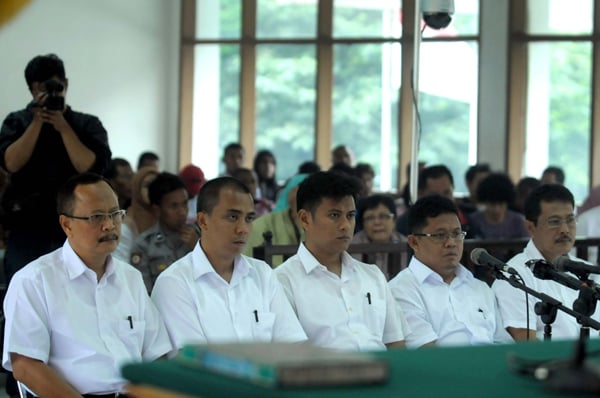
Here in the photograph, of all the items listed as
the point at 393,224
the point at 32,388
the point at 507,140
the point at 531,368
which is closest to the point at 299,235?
the point at 393,224

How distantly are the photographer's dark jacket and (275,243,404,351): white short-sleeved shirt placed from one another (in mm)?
893

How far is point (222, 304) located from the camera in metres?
3.52

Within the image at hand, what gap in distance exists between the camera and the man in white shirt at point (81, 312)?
312 centimetres

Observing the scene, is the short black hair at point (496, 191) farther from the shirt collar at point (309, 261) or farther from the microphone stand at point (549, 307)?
the microphone stand at point (549, 307)

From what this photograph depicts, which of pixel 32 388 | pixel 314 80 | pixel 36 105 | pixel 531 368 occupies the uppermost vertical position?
pixel 314 80

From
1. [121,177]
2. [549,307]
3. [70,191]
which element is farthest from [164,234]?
[549,307]

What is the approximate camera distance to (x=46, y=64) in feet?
13.8

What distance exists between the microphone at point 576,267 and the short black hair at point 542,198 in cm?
129

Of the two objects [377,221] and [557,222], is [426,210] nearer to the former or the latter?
[557,222]

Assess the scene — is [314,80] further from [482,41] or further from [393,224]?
[393,224]

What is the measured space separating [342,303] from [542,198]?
3.54ft

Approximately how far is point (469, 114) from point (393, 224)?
581 cm

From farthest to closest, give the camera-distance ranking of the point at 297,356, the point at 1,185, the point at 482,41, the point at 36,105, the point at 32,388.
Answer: the point at 482,41
the point at 1,185
the point at 36,105
the point at 32,388
the point at 297,356

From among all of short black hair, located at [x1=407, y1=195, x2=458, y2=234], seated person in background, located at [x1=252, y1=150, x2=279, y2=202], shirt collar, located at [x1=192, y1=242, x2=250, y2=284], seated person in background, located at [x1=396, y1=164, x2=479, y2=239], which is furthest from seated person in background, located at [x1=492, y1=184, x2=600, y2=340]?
seated person in background, located at [x1=252, y1=150, x2=279, y2=202]
